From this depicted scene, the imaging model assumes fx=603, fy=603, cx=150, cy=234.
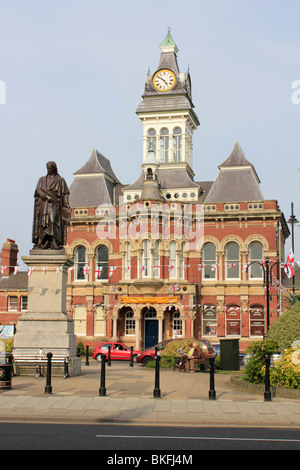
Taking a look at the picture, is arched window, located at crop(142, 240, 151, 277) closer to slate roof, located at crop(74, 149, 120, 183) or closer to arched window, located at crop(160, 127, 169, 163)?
arched window, located at crop(160, 127, 169, 163)

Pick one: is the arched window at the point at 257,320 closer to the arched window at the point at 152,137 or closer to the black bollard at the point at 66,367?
the arched window at the point at 152,137

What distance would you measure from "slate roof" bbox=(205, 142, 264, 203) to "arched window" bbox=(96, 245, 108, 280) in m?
9.13

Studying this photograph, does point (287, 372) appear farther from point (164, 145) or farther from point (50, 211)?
point (164, 145)

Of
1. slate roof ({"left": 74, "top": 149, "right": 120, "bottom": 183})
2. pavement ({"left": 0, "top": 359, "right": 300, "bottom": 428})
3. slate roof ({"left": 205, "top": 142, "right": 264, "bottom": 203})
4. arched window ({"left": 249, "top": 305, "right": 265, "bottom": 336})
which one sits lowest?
pavement ({"left": 0, "top": 359, "right": 300, "bottom": 428})

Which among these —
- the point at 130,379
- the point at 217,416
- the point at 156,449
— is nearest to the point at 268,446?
the point at 156,449

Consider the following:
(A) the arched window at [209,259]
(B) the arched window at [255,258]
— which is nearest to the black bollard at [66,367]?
(A) the arched window at [209,259]

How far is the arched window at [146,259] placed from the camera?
45219 mm

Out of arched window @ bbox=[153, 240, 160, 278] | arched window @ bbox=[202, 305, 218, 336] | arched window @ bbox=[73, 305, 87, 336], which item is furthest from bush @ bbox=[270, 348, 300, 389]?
arched window @ bbox=[73, 305, 87, 336]

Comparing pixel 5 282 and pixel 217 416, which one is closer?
pixel 217 416

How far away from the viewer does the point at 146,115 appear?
174 ft

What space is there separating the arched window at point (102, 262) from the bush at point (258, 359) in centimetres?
3128

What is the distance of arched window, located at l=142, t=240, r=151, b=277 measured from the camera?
45219 millimetres
